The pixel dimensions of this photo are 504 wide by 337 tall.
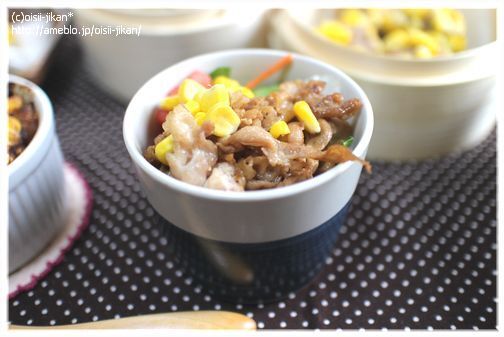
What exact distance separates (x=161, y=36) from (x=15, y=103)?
0.37 metres

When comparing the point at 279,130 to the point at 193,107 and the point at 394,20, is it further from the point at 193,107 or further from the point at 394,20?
the point at 394,20

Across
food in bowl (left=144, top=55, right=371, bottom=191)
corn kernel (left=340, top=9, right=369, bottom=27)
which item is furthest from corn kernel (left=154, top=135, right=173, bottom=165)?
corn kernel (left=340, top=9, right=369, bottom=27)

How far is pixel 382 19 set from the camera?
136 centimetres

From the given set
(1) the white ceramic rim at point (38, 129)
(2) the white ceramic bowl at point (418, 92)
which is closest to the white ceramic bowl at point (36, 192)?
(1) the white ceramic rim at point (38, 129)

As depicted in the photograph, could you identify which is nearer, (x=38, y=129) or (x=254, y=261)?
(x=254, y=261)

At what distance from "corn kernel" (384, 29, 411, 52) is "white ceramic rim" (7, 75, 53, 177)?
849 millimetres

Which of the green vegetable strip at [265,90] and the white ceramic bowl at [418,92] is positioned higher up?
the green vegetable strip at [265,90]

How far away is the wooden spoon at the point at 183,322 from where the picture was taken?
0.78 meters

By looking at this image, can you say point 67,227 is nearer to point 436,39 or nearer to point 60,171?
point 60,171

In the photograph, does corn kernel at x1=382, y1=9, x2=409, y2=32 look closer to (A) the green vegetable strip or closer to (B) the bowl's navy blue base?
(A) the green vegetable strip

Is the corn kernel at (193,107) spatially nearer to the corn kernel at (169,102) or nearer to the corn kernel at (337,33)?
the corn kernel at (169,102)

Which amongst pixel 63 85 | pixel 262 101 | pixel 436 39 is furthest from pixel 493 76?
pixel 63 85

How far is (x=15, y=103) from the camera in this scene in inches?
37.7

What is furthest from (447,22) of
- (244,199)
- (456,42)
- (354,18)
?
(244,199)
